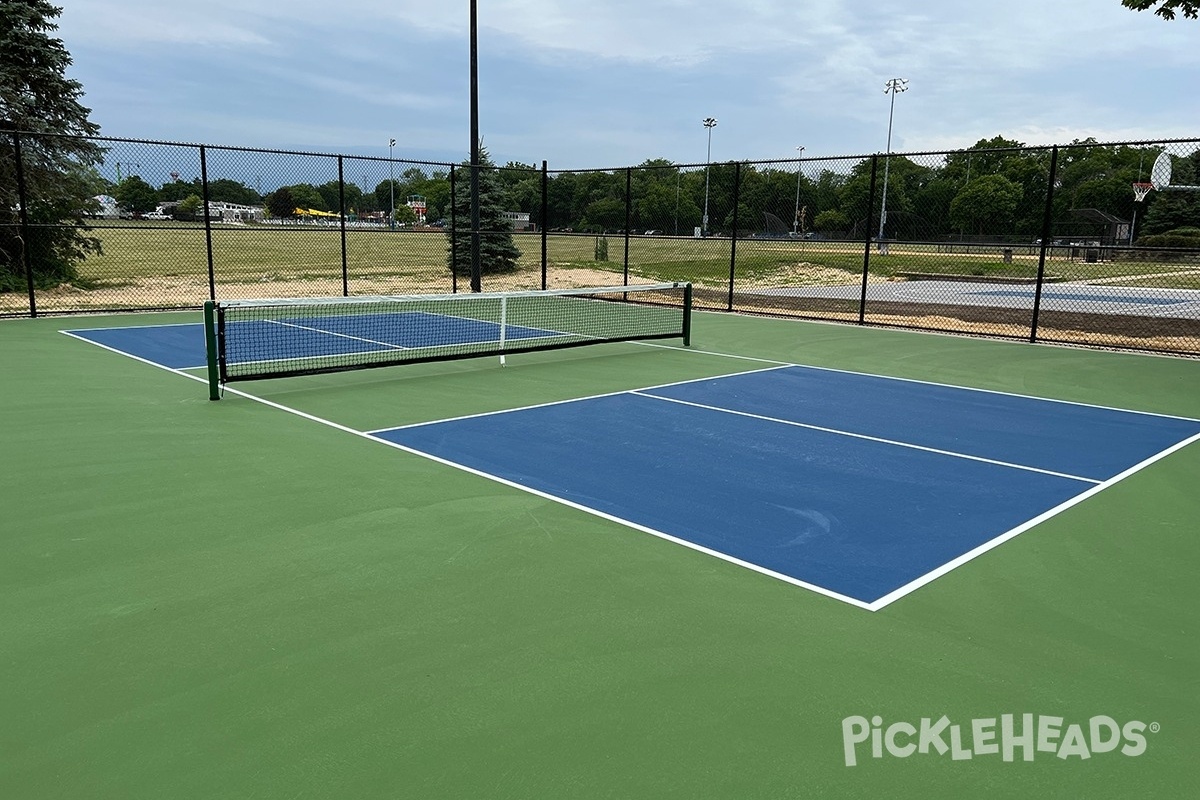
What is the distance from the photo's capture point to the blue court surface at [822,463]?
4.87 m

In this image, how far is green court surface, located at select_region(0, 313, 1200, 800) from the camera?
2.79 meters

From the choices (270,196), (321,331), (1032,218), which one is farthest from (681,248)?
(321,331)

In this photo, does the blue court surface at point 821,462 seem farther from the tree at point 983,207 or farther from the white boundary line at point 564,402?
the tree at point 983,207

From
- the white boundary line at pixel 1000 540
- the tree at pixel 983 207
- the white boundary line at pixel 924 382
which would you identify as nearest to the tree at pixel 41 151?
the white boundary line at pixel 924 382

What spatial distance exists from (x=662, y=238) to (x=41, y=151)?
13982 millimetres

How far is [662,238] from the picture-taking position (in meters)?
19.8

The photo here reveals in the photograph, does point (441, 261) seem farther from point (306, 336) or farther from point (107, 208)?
point (306, 336)

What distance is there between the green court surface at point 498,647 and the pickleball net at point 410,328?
2.75 meters

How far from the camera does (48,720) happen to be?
118 inches

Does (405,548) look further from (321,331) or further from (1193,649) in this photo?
(321,331)

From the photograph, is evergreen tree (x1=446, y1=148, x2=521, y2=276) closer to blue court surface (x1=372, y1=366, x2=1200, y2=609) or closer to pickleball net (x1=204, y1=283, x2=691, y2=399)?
pickleball net (x1=204, y1=283, x2=691, y2=399)

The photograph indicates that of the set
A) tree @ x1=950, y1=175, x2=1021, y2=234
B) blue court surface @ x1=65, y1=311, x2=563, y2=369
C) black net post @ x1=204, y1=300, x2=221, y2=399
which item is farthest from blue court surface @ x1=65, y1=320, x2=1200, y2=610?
tree @ x1=950, y1=175, x2=1021, y2=234

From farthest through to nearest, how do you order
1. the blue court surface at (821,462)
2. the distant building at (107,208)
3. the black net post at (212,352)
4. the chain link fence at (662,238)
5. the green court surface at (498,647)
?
the distant building at (107,208)
the chain link fence at (662,238)
the black net post at (212,352)
the blue court surface at (821,462)
the green court surface at (498,647)

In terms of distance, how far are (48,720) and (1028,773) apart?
3.37 metres
